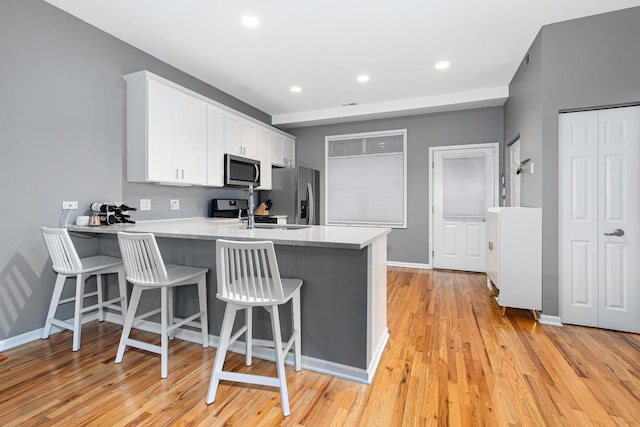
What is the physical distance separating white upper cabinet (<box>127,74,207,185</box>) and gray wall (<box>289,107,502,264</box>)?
2.94 metres

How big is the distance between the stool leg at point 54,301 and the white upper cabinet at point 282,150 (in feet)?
10.8

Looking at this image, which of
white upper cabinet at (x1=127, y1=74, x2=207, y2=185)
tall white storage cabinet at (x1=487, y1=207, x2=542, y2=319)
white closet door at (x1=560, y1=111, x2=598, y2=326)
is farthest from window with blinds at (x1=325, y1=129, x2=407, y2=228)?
white upper cabinet at (x1=127, y1=74, x2=207, y2=185)

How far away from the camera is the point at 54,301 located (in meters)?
2.38

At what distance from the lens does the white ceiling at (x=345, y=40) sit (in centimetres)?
251

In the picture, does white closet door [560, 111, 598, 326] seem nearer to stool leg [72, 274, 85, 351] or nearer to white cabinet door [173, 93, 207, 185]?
white cabinet door [173, 93, 207, 185]

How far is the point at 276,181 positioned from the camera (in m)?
5.07

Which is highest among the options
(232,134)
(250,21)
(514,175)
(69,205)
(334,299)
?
(250,21)

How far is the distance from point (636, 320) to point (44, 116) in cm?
519

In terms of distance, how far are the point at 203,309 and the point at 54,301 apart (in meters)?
1.24

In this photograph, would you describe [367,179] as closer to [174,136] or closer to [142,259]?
[174,136]

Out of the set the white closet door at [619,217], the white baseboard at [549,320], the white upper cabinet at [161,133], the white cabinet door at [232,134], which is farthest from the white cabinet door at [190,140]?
the white closet door at [619,217]

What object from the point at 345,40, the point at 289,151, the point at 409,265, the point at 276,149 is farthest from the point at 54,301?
the point at 409,265

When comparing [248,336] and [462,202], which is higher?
[462,202]

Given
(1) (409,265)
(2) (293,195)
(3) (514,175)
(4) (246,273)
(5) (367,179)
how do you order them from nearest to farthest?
1. (4) (246,273)
2. (3) (514,175)
3. (2) (293,195)
4. (1) (409,265)
5. (5) (367,179)
